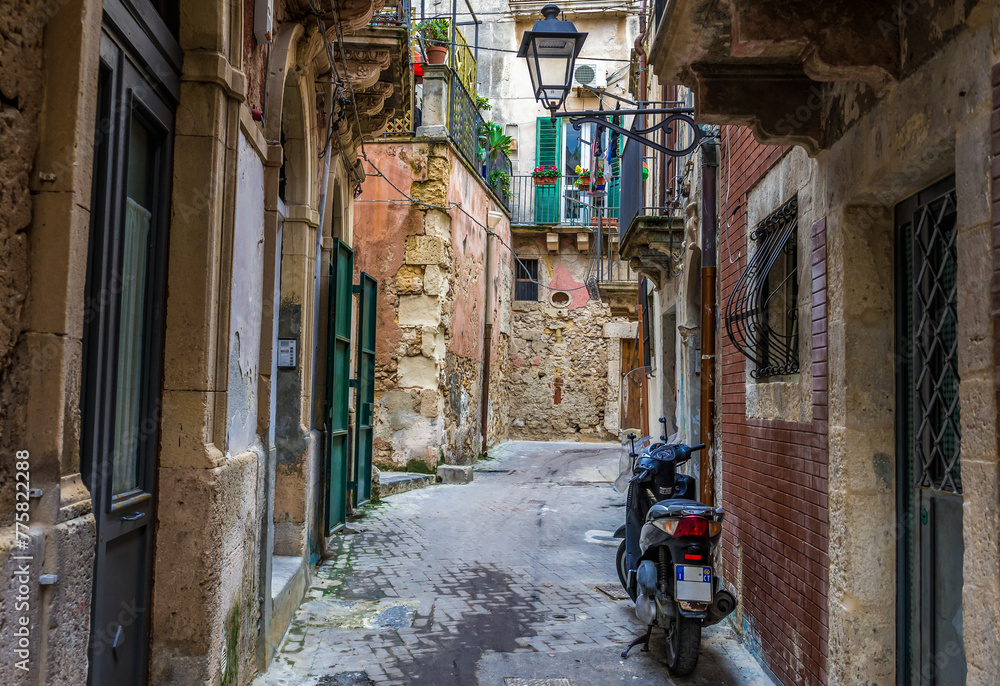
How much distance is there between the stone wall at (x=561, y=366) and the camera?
21875mm

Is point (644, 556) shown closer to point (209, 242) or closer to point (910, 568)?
point (910, 568)

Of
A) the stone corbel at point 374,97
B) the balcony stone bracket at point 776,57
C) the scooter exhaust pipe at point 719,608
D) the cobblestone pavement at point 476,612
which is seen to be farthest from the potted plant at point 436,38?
the scooter exhaust pipe at point 719,608

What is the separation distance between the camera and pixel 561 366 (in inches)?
865

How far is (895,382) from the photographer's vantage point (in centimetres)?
358

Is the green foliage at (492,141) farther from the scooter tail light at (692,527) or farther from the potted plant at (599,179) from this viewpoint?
the scooter tail light at (692,527)

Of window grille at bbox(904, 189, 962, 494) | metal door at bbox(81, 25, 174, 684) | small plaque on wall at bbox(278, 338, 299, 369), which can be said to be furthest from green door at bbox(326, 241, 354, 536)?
window grille at bbox(904, 189, 962, 494)

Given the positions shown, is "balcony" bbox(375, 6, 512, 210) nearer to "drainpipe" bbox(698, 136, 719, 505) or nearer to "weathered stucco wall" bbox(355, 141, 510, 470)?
"weathered stucco wall" bbox(355, 141, 510, 470)

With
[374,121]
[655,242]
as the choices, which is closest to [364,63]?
[374,121]

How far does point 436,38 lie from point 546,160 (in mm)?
10007

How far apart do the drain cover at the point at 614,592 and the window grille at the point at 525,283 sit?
632 inches

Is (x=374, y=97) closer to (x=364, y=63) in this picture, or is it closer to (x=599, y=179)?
(x=364, y=63)

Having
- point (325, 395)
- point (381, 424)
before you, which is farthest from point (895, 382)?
point (381, 424)

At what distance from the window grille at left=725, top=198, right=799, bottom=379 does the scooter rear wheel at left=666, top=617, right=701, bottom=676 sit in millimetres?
1490

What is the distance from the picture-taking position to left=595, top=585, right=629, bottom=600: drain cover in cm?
625
